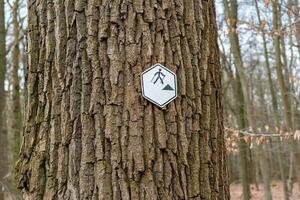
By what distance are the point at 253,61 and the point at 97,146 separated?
1942 centimetres

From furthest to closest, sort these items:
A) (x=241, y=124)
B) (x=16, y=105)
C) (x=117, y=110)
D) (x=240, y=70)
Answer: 1. (x=241, y=124)
2. (x=240, y=70)
3. (x=16, y=105)
4. (x=117, y=110)

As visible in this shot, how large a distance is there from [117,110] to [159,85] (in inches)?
7.7

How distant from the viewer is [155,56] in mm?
1681

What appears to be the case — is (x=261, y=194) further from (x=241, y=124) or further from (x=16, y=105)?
(x=16, y=105)

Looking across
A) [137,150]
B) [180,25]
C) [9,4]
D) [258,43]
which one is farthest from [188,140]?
[258,43]

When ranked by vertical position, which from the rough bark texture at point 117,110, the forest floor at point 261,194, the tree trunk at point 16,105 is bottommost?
the forest floor at point 261,194

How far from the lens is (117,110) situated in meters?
1.62

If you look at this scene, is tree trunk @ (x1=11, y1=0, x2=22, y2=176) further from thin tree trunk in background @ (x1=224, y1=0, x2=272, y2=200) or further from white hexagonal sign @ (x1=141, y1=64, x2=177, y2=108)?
white hexagonal sign @ (x1=141, y1=64, x2=177, y2=108)

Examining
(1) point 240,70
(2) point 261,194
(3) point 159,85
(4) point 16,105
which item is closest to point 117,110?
(3) point 159,85

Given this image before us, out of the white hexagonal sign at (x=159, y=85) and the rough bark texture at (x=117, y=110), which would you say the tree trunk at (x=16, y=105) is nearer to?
the rough bark texture at (x=117, y=110)

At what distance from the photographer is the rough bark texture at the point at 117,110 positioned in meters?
1.60

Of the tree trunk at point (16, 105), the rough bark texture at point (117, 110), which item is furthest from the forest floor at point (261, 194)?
the rough bark texture at point (117, 110)

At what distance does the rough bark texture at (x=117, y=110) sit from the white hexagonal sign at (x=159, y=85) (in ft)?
0.08

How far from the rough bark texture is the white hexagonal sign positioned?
0.02 metres
